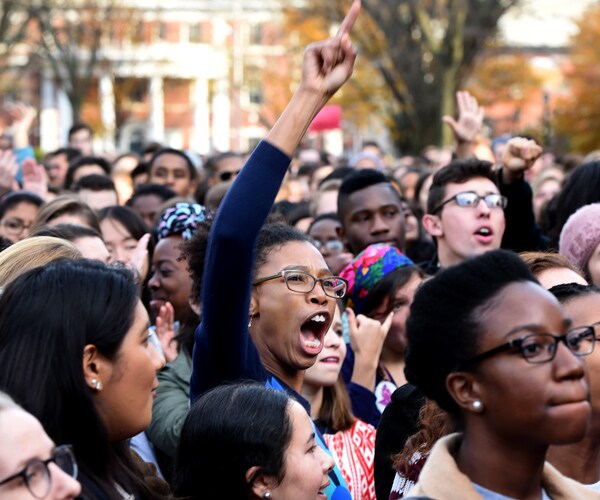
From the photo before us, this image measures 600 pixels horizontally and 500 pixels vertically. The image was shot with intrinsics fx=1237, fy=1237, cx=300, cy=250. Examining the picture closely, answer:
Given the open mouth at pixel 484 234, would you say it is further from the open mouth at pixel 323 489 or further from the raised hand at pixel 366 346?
the open mouth at pixel 323 489

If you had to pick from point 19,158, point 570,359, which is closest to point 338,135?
point 19,158

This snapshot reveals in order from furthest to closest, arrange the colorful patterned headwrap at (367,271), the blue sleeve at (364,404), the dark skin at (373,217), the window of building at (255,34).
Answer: the window of building at (255,34), the dark skin at (373,217), the colorful patterned headwrap at (367,271), the blue sleeve at (364,404)

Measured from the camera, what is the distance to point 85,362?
3557 millimetres

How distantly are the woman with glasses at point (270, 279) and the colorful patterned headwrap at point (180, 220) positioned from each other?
7.86ft

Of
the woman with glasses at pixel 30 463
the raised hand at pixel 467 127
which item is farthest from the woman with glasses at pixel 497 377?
the raised hand at pixel 467 127

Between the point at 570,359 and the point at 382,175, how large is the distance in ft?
17.5

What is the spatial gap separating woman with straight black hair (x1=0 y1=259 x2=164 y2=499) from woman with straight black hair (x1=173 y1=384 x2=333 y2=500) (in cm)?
17

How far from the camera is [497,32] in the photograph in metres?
33.6

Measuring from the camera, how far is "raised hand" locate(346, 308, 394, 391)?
6.02 metres

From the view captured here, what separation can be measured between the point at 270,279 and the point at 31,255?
99 cm

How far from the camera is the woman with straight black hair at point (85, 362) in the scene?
11.4 ft

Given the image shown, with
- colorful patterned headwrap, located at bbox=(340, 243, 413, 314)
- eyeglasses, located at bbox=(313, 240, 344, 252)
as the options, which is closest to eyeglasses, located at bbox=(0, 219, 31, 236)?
eyeglasses, located at bbox=(313, 240, 344, 252)

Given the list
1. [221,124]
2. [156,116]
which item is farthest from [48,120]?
[221,124]

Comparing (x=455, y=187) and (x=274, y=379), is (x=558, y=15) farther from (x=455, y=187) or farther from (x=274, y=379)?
(x=274, y=379)
